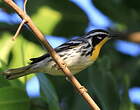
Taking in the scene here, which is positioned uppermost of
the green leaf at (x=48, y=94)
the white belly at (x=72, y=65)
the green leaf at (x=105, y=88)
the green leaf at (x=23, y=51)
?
the green leaf at (x=23, y=51)

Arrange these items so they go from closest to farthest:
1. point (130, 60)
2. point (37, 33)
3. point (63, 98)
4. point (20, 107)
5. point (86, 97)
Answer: point (37, 33) < point (86, 97) < point (20, 107) < point (63, 98) < point (130, 60)

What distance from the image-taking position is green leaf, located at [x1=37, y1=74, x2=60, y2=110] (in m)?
3.40

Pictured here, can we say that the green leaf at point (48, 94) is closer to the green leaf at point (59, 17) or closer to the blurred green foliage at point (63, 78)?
the blurred green foliage at point (63, 78)

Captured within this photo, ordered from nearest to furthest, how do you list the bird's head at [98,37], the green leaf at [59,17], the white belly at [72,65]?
the white belly at [72,65] → the bird's head at [98,37] → the green leaf at [59,17]

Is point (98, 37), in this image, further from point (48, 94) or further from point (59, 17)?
point (48, 94)

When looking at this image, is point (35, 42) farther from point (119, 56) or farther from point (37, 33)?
point (37, 33)

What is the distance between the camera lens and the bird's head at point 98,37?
4.49 metres

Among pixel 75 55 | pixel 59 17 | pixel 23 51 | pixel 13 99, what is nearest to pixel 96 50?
pixel 75 55

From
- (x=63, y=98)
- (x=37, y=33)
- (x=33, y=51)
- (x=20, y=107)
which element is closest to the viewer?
(x=37, y=33)

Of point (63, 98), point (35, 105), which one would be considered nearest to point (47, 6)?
point (63, 98)

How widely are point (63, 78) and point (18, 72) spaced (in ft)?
1.84

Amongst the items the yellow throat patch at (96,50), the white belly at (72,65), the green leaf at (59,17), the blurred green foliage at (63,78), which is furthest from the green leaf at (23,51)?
the yellow throat patch at (96,50)

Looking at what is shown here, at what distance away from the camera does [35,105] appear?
3.51 m

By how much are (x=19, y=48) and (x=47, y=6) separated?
688 mm
